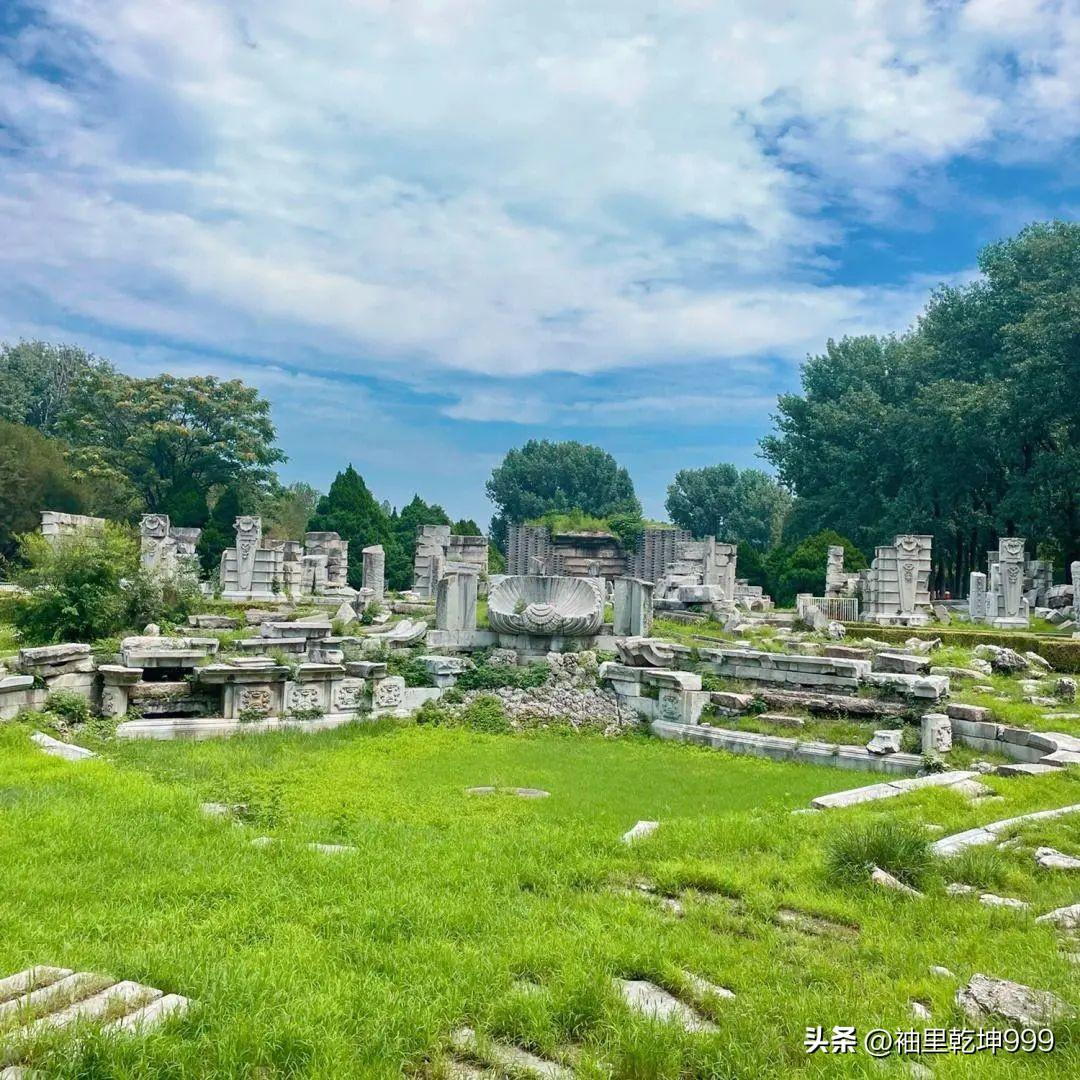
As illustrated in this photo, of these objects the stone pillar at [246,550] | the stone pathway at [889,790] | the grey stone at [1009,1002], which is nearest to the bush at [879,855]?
the grey stone at [1009,1002]

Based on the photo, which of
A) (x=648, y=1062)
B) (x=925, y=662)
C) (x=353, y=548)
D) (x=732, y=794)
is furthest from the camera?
(x=353, y=548)

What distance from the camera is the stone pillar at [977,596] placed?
24.1 m

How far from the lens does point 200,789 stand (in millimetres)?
6234

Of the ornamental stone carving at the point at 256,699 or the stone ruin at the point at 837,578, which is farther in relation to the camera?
the stone ruin at the point at 837,578

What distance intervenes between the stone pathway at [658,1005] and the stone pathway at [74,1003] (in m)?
1.55

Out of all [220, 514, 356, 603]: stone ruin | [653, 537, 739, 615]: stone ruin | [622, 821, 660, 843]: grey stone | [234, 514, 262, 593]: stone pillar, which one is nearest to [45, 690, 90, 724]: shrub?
[622, 821, 660, 843]: grey stone

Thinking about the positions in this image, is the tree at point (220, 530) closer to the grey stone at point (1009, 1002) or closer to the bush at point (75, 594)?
the bush at point (75, 594)

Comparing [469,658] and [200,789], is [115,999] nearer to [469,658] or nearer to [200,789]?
[200,789]

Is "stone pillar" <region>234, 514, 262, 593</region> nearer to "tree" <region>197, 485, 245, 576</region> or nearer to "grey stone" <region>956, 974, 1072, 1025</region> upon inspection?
"tree" <region>197, 485, 245, 576</region>

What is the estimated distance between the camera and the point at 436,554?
84.0ft

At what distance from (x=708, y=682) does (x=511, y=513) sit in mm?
49306

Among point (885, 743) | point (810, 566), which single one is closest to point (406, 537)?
point (810, 566)

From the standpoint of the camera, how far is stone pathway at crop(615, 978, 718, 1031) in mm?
2922

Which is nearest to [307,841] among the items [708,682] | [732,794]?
[732,794]
